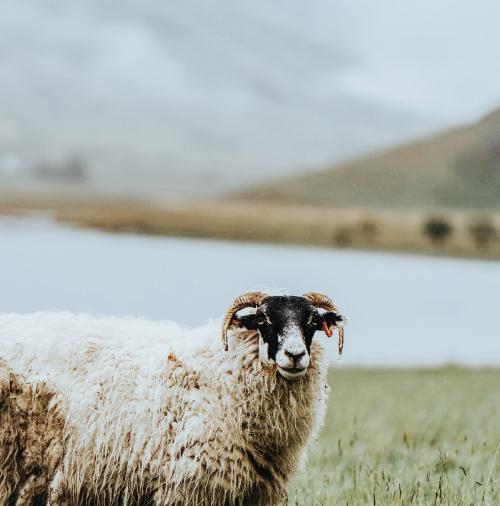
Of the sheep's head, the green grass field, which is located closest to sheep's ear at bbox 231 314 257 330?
the sheep's head

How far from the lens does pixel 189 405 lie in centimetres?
572

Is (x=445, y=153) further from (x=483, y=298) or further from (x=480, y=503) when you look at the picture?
(x=480, y=503)

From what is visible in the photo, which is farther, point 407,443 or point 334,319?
point 407,443

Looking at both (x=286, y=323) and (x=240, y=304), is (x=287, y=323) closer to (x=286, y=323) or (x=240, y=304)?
(x=286, y=323)

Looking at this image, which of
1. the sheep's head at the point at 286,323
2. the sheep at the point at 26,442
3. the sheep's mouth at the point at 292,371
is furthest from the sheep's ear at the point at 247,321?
the sheep at the point at 26,442

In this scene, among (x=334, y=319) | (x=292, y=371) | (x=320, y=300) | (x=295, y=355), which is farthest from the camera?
(x=320, y=300)

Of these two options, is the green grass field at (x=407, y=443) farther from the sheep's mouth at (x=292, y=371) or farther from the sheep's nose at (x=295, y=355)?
the sheep's nose at (x=295, y=355)

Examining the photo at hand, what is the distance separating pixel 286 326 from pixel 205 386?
0.92 meters

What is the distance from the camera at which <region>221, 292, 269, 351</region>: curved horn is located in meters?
5.68

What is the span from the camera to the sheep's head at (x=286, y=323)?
5.30 metres

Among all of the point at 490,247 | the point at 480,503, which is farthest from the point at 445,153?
the point at 480,503

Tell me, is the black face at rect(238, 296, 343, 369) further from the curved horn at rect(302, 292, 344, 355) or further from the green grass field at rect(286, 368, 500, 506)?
the green grass field at rect(286, 368, 500, 506)

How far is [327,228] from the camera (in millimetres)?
30438

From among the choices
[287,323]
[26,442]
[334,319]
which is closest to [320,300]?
[334,319]
